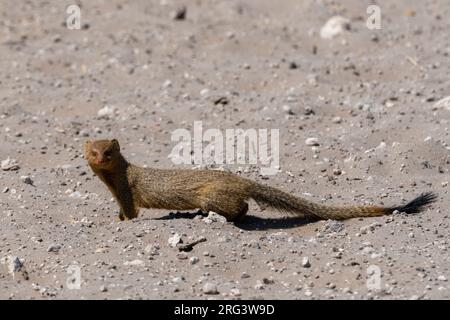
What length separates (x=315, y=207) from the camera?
195 inches

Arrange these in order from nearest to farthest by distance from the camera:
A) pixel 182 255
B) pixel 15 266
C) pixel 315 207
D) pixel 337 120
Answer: pixel 15 266 → pixel 182 255 → pixel 315 207 → pixel 337 120

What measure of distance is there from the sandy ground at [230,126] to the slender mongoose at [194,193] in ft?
0.29

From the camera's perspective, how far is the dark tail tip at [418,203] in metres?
4.93

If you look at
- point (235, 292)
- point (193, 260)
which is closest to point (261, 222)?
point (193, 260)

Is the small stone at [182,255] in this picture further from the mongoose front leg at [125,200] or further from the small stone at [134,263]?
the mongoose front leg at [125,200]

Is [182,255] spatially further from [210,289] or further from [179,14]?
[179,14]

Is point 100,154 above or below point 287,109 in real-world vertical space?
below

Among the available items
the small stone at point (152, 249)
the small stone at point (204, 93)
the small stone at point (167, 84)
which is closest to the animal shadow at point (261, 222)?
the small stone at point (152, 249)

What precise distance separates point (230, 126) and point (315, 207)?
1756mm

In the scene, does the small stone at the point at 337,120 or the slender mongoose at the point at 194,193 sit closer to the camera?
the slender mongoose at the point at 194,193

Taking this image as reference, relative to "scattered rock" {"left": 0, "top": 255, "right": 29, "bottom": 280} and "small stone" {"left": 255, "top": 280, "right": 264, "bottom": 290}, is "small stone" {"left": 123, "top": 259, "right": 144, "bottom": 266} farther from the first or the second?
"small stone" {"left": 255, "top": 280, "right": 264, "bottom": 290}

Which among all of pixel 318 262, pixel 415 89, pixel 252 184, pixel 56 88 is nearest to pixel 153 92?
pixel 56 88

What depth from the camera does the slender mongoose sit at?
4.93 meters

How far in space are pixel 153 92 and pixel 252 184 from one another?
2.50 meters
